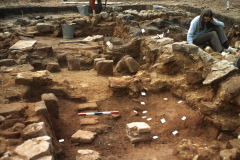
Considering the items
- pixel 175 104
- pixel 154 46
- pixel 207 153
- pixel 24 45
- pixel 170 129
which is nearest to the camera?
pixel 207 153

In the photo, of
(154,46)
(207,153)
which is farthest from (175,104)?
(154,46)

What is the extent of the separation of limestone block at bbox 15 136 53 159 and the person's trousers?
4758 mm

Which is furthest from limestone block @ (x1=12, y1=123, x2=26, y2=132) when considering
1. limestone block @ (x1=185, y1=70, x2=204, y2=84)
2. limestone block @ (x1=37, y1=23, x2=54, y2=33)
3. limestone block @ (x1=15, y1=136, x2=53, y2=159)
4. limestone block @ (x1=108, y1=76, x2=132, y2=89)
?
limestone block @ (x1=37, y1=23, x2=54, y2=33)

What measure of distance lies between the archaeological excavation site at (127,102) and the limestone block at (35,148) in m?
0.01

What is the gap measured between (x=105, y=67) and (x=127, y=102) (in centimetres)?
187

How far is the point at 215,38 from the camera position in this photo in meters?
6.10

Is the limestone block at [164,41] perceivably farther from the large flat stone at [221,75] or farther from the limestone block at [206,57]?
the large flat stone at [221,75]

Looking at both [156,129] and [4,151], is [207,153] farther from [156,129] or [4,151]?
[4,151]

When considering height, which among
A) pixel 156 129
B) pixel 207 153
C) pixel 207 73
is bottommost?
pixel 156 129

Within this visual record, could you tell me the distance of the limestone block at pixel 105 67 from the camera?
6.86m

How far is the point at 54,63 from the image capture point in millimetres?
7188

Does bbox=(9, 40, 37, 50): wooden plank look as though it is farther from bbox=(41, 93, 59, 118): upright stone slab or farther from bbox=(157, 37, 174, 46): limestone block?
bbox=(157, 37, 174, 46): limestone block

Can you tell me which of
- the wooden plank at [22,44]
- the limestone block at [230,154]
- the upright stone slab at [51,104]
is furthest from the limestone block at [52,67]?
the limestone block at [230,154]

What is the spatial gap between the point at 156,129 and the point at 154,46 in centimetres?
289
